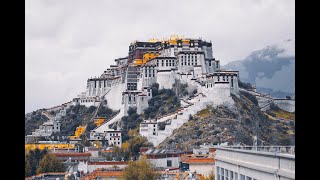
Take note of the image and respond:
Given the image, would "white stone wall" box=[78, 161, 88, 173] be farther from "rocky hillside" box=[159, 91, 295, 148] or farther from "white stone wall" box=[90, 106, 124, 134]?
"white stone wall" box=[90, 106, 124, 134]

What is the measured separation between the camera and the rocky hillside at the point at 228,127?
10.5 metres

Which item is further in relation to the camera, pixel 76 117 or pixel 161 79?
pixel 76 117

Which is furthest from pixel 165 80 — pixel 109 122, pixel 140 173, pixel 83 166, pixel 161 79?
pixel 140 173

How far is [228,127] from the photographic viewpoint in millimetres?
10891

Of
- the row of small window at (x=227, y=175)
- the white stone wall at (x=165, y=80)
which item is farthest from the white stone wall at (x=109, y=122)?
the row of small window at (x=227, y=175)

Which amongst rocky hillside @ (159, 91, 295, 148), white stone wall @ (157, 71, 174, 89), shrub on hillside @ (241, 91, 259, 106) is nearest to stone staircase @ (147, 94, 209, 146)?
rocky hillside @ (159, 91, 295, 148)

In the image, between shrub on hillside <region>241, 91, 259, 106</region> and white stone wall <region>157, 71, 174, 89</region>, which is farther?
white stone wall <region>157, 71, 174, 89</region>

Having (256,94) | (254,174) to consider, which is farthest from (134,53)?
(254,174)

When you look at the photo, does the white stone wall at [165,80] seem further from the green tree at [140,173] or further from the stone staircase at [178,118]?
the green tree at [140,173]

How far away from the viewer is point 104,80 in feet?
47.1

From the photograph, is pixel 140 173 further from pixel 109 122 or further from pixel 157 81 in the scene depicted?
pixel 157 81

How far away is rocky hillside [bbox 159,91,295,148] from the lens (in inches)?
413
